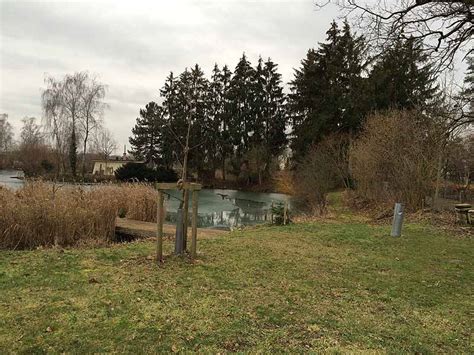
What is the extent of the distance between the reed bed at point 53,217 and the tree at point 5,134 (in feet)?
186

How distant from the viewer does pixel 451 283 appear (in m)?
5.18

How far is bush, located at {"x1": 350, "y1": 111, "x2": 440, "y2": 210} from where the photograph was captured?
13.9 m

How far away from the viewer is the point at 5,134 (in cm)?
6150

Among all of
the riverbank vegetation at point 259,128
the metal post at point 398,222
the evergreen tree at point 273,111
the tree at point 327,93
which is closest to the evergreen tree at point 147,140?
the riverbank vegetation at point 259,128

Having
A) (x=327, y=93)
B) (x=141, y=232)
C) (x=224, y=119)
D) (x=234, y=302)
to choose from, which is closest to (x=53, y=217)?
(x=141, y=232)

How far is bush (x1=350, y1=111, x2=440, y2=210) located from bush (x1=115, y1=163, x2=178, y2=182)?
20.8 metres

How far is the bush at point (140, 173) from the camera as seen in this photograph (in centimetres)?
3425

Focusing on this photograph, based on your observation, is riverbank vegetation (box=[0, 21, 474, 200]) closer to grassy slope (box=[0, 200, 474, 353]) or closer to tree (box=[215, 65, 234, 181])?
tree (box=[215, 65, 234, 181])

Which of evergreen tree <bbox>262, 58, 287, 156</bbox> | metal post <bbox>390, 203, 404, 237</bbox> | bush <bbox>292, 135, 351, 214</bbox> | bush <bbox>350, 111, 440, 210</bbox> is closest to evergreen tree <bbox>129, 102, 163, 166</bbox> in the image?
evergreen tree <bbox>262, 58, 287, 156</bbox>

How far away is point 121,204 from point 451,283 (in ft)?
31.1

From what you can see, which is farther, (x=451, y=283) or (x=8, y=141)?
(x=8, y=141)

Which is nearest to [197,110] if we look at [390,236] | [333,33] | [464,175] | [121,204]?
[333,33]

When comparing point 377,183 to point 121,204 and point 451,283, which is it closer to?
point 121,204

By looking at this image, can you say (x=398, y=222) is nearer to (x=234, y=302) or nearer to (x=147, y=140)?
(x=234, y=302)
